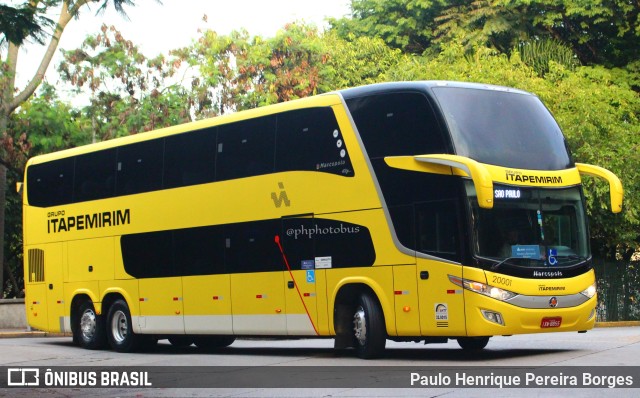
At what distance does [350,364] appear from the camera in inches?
641

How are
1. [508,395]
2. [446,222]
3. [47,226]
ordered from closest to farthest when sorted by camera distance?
[508,395] → [446,222] → [47,226]

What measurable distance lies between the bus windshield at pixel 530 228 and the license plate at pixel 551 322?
2.64ft

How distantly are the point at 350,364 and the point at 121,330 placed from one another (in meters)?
7.89

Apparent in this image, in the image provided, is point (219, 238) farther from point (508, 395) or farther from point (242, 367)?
point (508, 395)

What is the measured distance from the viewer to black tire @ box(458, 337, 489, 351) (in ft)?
60.1

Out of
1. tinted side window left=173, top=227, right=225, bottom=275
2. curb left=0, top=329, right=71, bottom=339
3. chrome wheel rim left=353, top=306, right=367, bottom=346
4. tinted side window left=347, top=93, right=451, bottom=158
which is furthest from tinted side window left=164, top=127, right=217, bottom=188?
curb left=0, top=329, right=71, bottom=339

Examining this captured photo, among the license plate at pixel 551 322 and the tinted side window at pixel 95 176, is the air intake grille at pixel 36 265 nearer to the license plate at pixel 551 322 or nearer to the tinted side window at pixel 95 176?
the tinted side window at pixel 95 176

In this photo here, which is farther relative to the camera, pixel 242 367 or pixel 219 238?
pixel 219 238

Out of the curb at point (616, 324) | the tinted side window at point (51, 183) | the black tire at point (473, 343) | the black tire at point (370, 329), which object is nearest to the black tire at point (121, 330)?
the tinted side window at point (51, 183)

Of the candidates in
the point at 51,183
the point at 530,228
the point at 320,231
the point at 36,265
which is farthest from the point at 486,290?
the point at 36,265

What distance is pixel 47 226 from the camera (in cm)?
2470

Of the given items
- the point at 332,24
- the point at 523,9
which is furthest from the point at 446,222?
the point at 332,24

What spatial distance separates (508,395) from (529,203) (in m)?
5.36

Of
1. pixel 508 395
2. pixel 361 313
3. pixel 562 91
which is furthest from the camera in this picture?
pixel 562 91
